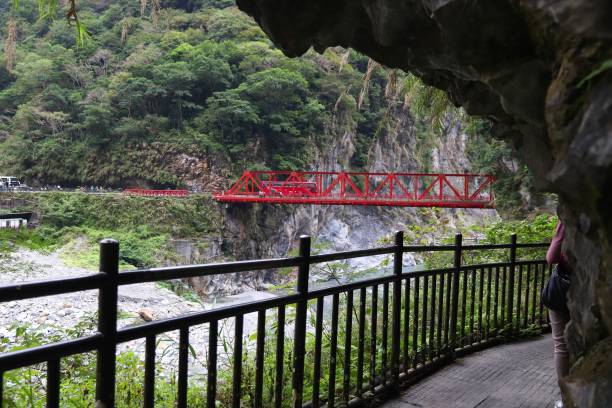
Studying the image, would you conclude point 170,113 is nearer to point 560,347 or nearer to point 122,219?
point 122,219

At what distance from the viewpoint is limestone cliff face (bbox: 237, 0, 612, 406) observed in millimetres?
1254

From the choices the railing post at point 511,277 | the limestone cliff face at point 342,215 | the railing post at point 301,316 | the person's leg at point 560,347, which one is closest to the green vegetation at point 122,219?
the limestone cliff face at point 342,215

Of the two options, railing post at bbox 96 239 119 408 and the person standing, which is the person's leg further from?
railing post at bbox 96 239 119 408

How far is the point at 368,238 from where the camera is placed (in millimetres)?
35531

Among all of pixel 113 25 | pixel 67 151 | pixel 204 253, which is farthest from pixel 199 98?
pixel 113 25

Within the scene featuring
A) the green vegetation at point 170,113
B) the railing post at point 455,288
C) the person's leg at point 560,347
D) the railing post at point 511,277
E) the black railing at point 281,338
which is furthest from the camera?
the green vegetation at point 170,113

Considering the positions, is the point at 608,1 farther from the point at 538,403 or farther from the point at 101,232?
the point at 101,232

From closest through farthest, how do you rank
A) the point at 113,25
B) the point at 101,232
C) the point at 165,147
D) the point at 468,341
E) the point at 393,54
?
the point at 393,54, the point at 468,341, the point at 101,232, the point at 165,147, the point at 113,25

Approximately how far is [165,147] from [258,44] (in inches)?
386

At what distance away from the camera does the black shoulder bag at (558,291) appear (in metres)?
2.54

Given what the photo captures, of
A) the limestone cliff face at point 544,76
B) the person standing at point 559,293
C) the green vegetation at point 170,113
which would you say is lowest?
the person standing at point 559,293

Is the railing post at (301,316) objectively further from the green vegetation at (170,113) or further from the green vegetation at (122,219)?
the green vegetation at (170,113)

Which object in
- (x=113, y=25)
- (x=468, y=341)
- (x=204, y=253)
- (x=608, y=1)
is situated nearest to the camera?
(x=608, y=1)

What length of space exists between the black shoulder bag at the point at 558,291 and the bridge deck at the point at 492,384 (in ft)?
2.96
